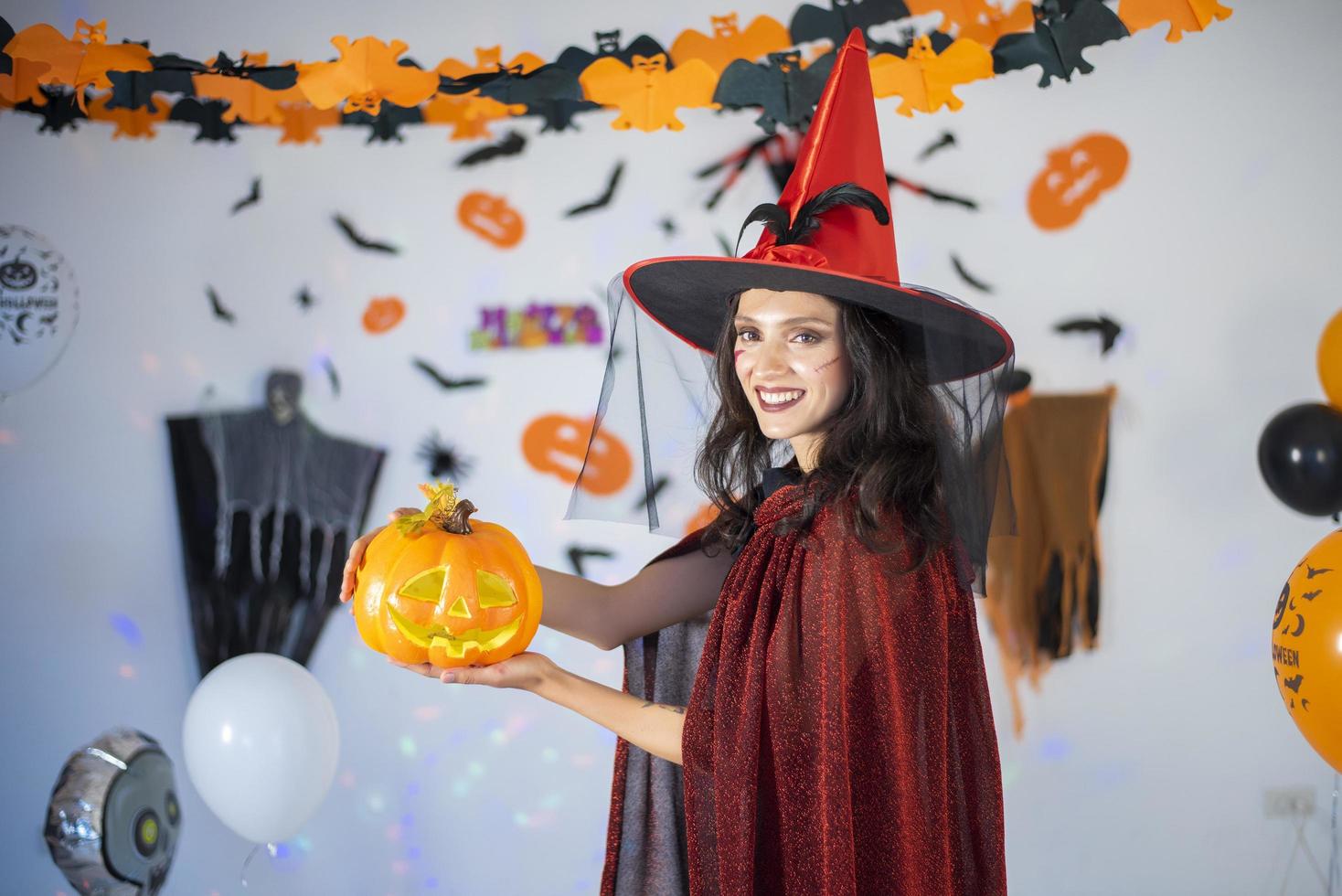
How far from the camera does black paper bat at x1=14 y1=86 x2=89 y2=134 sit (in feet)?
11.7

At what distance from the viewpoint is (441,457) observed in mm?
3547

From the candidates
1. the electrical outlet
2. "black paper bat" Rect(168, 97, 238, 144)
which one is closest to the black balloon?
the electrical outlet

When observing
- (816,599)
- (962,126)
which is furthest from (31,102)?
(816,599)

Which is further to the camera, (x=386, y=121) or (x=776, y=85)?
(x=386, y=121)

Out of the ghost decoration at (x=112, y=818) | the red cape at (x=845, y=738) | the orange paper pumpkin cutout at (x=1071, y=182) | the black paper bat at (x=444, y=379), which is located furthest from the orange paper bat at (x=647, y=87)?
the ghost decoration at (x=112, y=818)

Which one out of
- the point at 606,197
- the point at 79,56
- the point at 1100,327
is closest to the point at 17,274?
the point at 79,56

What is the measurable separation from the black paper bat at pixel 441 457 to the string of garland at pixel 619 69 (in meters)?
0.99

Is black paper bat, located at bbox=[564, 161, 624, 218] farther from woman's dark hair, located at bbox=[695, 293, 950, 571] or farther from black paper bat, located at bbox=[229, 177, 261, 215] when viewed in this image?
woman's dark hair, located at bbox=[695, 293, 950, 571]

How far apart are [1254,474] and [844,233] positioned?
7.39ft

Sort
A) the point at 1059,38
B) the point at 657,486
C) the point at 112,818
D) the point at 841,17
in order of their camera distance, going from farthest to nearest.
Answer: the point at 841,17 < the point at 1059,38 < the point at 112,818 < the point at 657,486

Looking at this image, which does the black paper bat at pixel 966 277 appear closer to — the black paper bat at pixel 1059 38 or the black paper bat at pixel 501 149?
the black paper bat at pixel 1059 38

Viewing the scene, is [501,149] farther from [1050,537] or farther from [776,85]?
[1050,537]

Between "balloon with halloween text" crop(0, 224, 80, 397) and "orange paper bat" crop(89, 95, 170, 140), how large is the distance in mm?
595

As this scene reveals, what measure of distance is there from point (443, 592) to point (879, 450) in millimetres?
762
